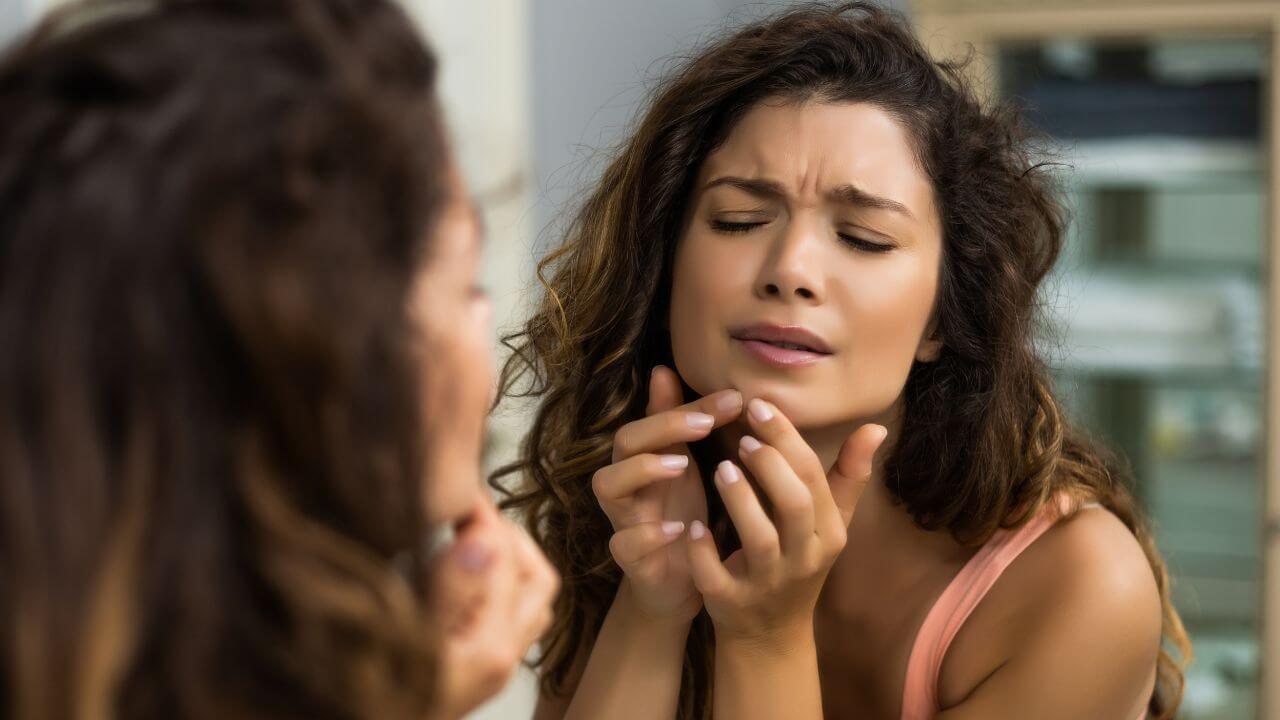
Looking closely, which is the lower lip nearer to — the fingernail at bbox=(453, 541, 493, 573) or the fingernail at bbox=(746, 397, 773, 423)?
the fingernail at bbox=(746, 397, 773, 423)

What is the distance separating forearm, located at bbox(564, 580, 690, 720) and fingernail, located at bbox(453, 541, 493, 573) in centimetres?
35

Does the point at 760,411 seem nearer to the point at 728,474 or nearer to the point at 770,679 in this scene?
the point at 728,474

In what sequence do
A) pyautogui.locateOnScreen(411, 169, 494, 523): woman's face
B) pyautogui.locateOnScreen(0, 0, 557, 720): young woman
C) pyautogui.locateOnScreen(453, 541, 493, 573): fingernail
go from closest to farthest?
pyautogui.locateOnScreen(0, 0, 557, 720): young woman → pyautogui.locateOnScreen(411, 169, 494, 523): woman's face → pyautogui.locateOnScreen(453, 541, 493, 573): fingernail

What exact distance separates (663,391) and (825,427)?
0.14 m

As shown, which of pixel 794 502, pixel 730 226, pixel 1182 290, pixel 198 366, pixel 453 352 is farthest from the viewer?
pixel 1182 290

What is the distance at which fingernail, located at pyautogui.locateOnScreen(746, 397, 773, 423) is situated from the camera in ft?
2.89

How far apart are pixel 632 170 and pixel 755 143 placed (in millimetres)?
128

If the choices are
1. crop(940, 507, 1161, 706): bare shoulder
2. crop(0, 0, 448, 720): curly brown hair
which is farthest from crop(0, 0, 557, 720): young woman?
crop(940, 507, 1161, 706): bare shoulder

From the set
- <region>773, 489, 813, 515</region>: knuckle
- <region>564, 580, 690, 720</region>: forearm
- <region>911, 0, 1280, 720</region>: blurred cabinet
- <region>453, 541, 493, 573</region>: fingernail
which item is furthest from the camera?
<region>911, 0, 1280, 720</region>: blurred cabinet

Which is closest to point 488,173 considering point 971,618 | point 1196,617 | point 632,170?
point 632,170

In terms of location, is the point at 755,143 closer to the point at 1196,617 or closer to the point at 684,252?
the point at 684,252

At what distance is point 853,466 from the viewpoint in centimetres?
92

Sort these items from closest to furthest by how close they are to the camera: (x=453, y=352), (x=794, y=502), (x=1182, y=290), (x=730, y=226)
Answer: (x=453, y=352), (x=794, y=502), (x=730, y=226), (x=1182, y=290)

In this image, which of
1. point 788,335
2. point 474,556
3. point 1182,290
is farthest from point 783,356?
point 1182,290
